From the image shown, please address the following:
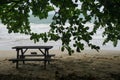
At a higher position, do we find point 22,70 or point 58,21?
point 58,21

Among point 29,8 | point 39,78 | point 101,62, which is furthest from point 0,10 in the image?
point 101,62

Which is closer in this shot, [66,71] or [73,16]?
[73,16]

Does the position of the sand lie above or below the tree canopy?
below

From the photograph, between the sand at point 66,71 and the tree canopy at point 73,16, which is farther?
the sand at point 66,71

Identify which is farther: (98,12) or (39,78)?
(39,78)

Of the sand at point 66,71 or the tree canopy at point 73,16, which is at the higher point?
the tree canopy at point 73,16

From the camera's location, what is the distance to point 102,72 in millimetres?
10531

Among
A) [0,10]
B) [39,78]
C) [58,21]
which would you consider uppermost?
[0,10]

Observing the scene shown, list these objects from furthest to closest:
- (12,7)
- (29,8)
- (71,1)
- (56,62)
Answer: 1. (56,62)
2. (12,7)
3. (29,8)
4. (71,1)

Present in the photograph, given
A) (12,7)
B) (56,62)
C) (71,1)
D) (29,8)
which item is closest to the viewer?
(71,1)

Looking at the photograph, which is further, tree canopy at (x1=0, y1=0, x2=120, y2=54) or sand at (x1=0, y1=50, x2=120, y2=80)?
sand at (x1=0, y1=50, x2=120, y2=80)

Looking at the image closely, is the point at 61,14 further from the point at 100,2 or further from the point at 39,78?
the point at 39,78

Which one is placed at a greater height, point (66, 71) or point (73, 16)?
point (73, 16)

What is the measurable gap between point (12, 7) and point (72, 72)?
2.69 m
